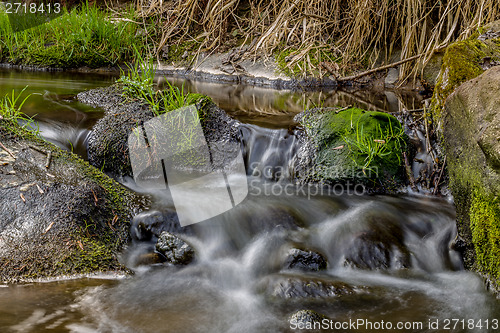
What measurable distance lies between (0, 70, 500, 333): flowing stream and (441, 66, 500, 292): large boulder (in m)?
0.16

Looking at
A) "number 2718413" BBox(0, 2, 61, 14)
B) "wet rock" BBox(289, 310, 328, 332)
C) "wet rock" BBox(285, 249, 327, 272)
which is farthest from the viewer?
"number 2718413" BBox(0, 2, 61, 14)

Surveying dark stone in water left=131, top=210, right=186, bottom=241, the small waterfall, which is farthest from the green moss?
dark stone in water left=131, top=210, right=186, bottom=241

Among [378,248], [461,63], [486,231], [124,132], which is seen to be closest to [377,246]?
[378,248]

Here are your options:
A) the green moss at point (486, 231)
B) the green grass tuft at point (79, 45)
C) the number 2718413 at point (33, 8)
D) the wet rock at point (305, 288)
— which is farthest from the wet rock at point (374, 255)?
the number 2718413 at point (33, 8)

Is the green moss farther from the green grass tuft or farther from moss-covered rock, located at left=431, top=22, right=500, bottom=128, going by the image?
the green grass tuft

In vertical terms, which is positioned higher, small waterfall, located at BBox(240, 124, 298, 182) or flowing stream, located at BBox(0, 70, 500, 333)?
small waterfall, located at BBox(240, 124, 298, 182)

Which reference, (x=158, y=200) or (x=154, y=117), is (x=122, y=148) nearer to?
(x=154, y=117)

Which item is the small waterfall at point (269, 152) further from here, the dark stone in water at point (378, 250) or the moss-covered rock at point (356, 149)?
the dark stone in water at point (378, 250)

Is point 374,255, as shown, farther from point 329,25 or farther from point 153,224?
point 329,25

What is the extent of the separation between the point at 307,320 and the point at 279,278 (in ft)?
1.37

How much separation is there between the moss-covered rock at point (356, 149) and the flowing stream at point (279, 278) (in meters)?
0.19

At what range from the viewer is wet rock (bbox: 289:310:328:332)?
6.34 feet

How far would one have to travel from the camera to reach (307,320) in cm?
195

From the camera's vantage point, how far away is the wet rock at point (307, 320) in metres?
1.93
